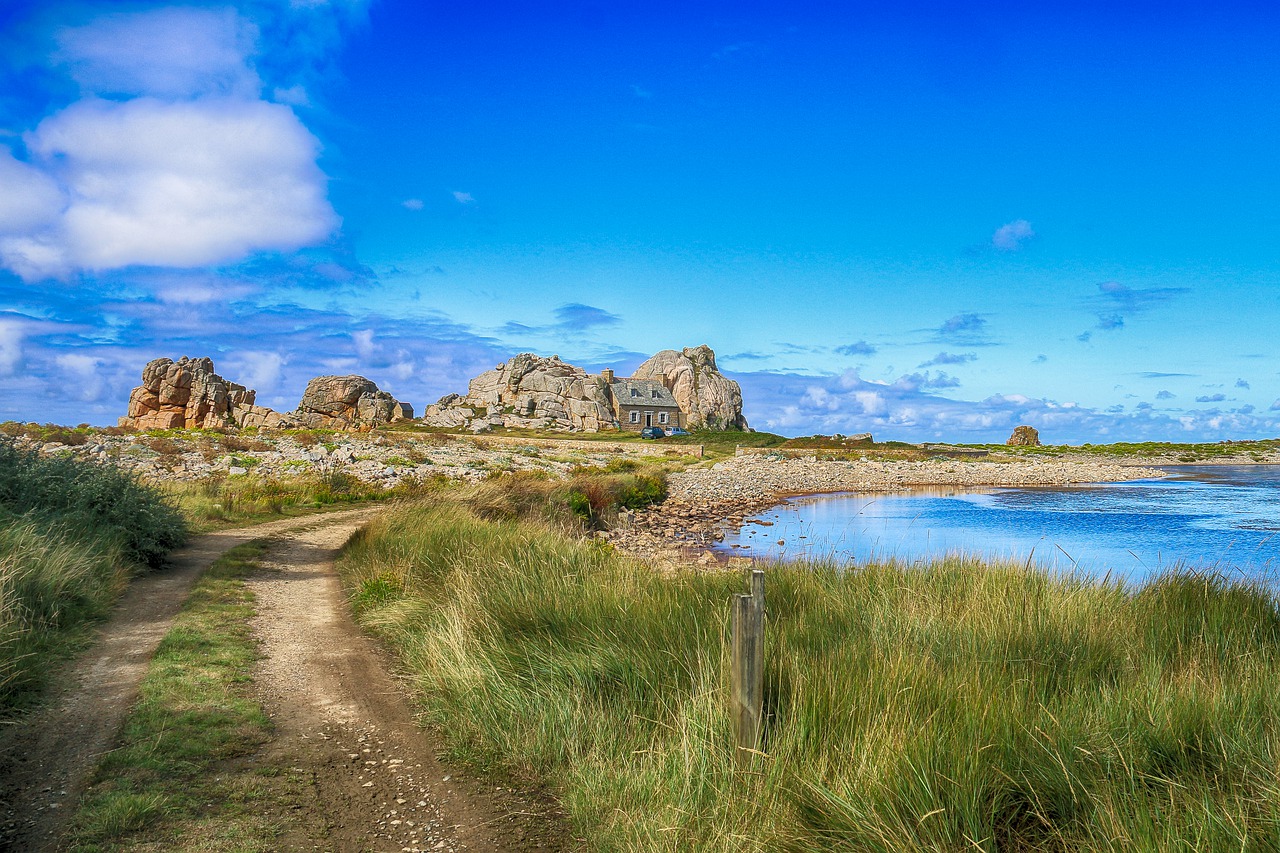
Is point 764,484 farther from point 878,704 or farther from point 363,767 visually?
point 878,704

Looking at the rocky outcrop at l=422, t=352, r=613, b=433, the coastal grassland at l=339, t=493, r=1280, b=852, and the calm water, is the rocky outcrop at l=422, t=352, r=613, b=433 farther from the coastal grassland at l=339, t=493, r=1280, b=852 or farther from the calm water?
the coastal grassland at l=339, t=493, r=1280, b=852

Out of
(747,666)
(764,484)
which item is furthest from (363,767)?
(764,484)

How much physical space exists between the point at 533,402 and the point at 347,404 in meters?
20.4

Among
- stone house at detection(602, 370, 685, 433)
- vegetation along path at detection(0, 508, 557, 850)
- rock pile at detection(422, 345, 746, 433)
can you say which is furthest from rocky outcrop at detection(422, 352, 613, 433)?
vegetation along path at detection(0, 508, 557, 850)

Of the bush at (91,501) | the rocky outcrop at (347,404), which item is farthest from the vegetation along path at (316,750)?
the rocky outcrop at (347,404)

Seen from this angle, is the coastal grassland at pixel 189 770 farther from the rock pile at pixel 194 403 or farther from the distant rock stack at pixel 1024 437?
the distant rock stack at pixel 1024 437

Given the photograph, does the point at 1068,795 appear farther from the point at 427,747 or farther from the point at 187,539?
the point at 187,539

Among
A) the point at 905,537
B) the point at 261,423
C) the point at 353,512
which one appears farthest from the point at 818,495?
the point at 261,423

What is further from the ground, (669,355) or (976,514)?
(669,355)

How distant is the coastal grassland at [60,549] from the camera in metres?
6.55

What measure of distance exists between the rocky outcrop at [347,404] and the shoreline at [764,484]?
147 ft

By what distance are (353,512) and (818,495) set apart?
22.8m

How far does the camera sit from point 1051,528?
2258 centimetres

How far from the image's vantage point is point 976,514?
27.2m
